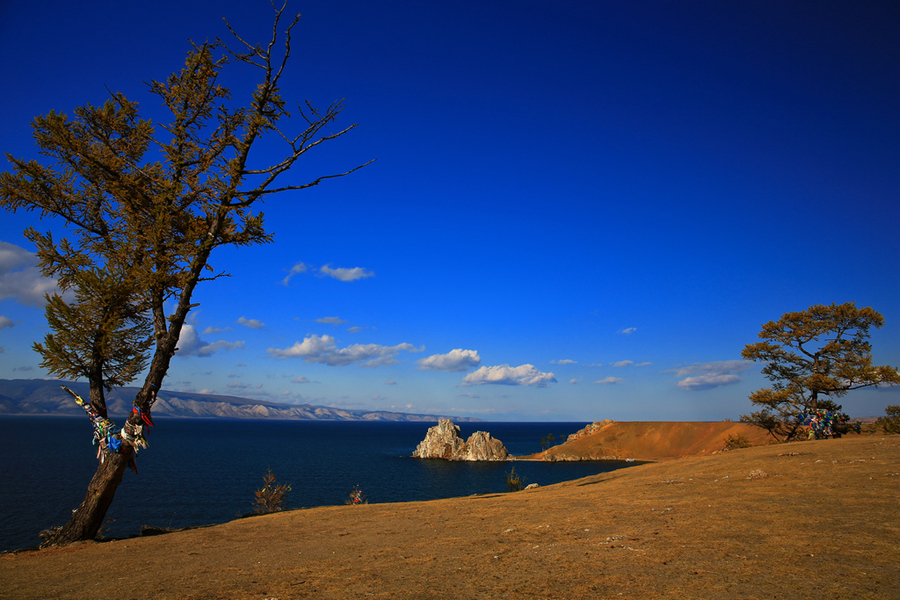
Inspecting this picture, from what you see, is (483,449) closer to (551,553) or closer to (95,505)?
(95,505)

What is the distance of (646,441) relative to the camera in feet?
353

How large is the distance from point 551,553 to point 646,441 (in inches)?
4480

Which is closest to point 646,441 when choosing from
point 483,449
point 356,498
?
point 483,449

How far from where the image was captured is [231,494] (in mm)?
52031

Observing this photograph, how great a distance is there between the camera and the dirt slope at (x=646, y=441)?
322 ft

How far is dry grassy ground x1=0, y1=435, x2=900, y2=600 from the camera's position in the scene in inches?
247

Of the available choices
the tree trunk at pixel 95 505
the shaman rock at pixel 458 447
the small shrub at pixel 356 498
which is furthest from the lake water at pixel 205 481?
the tree trunk at pixel 95 505

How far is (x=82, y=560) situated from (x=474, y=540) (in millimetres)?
8723

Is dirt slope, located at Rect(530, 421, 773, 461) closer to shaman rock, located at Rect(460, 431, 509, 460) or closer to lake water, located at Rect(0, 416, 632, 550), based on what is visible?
lake water, located at Rect(0, 416, 632, 550)

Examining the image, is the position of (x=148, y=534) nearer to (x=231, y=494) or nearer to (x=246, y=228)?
(x=246, y=228)

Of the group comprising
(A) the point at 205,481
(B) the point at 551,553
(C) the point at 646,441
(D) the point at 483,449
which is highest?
(B) the point at 551,553

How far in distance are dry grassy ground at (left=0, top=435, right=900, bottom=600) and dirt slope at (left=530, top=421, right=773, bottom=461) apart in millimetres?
95147

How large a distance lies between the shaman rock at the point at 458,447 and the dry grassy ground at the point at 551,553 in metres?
92.6

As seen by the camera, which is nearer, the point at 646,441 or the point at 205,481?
the point at 205,481
